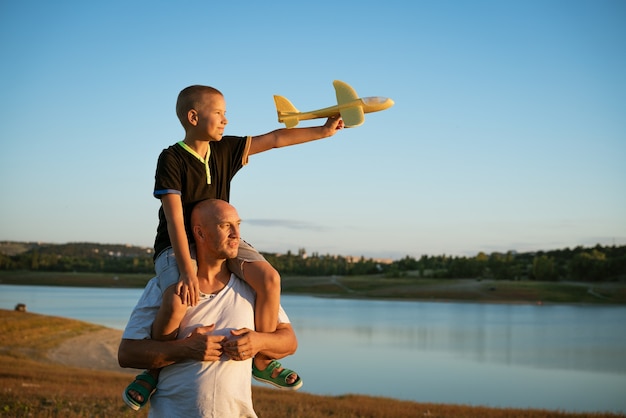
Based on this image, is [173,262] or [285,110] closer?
[173,262]

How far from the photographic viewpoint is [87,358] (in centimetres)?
3334

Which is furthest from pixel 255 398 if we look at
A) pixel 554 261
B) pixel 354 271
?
pixel 354 271

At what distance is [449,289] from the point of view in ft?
352

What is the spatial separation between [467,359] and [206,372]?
3511 cm

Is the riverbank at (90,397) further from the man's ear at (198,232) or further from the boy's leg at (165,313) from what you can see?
the man's ear at (198,232)

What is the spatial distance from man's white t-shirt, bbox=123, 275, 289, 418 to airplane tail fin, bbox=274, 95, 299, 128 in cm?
120

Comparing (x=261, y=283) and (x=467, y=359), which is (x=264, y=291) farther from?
(x=467, y=359)

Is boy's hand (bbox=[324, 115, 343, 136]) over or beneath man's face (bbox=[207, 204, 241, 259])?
over

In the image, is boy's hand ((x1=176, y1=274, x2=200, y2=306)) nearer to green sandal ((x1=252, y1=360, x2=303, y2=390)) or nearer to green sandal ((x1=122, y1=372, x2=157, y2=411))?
green sandal ((x1=122, y1=372, x2=157, y2=411))

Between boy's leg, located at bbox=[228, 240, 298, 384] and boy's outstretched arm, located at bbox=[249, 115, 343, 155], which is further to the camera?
boy's outstretched arm, located at bbox=[249, 115, 343, 155]

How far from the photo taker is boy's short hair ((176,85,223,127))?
3.98 meters

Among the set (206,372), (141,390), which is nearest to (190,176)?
(206,372)

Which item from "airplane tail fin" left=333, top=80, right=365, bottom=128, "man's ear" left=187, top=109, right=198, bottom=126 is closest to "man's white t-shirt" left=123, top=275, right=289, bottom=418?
"man's ear" left=187, top=109, right=198, bottom=126

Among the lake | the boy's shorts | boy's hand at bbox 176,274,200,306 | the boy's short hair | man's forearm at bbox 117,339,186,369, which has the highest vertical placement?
the boy's short hair
